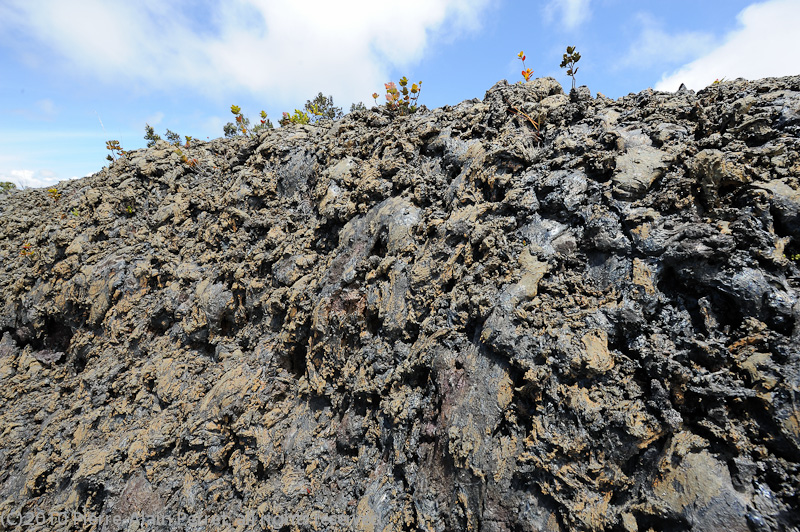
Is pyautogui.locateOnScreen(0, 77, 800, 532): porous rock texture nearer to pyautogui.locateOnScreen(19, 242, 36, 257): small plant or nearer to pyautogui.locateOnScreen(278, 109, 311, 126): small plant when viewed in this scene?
pyautogui.locateOnScreen(278, 109, 311, 126): small plant

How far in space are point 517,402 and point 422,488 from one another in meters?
1.73

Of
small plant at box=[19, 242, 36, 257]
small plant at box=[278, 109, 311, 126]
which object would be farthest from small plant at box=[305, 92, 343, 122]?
small plant at box=[19, 242, 36, 257]

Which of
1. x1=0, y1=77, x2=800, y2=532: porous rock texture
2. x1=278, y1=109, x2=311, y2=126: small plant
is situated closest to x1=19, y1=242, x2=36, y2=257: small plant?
x1=0, y1=77, x2=800, y2=532: porous rock texture

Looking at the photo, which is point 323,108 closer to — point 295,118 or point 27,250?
point 295,118

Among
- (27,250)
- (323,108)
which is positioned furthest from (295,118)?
(27,250)

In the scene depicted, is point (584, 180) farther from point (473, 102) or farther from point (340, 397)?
point (340, 397)

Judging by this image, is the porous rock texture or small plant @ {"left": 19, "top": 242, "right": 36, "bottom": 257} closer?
the porous rock texture

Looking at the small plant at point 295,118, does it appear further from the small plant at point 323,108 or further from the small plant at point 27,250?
the small plant at point 27,250

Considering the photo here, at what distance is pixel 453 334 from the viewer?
5.18 metres

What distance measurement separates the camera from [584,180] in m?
5.32

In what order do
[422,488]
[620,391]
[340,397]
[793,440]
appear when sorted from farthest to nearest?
[340,397], [422,488], [620,391], [793,440]

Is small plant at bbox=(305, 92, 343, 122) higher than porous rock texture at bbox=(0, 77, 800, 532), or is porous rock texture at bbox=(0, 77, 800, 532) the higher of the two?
small plant at bbox=(305, 92, 343, 122)

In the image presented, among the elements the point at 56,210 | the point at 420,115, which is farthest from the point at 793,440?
the point at 56,210

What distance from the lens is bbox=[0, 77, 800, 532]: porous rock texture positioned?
3.67 m
